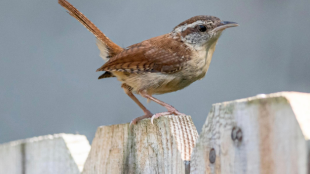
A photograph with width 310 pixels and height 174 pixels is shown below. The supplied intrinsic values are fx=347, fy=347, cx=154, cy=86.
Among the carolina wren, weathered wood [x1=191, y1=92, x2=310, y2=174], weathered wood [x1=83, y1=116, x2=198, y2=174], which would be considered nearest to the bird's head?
the carolina wren

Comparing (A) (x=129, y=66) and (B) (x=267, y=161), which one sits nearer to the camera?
(B) (x=267, y=161)

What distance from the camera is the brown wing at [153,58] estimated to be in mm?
2322

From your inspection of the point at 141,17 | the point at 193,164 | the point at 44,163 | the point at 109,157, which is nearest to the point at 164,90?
the point at 109,157

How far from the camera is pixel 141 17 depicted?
3.54 m

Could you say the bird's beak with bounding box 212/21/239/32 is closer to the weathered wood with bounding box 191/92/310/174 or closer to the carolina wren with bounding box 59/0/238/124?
the carolina wren with bounding box 59/0/238/124

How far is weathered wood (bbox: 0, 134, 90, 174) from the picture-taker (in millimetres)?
2029

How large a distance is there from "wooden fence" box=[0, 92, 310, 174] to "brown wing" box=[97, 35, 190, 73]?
60 cm

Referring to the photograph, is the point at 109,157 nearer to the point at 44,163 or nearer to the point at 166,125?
the point at 166,125

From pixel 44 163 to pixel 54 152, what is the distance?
12 centimetres

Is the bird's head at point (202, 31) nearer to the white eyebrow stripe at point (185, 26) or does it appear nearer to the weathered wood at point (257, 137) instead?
the white eyebrow stripe at point (185, 26)

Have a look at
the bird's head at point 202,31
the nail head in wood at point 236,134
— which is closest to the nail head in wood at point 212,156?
the nail head in wood at point 236,134

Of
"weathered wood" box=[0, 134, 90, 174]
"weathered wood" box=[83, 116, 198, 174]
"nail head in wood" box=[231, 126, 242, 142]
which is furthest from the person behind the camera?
"weathered wood" box=[0, 134, 90, 174]

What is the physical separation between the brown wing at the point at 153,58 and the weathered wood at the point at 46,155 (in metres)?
0.57

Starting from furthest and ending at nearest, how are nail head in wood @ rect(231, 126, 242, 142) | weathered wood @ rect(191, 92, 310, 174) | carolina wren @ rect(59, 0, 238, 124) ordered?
1. carolina wren @ rect(59, 0, 238, 124)
2. nail head in wood @ rect(231, 126, 242, 142)
3. weathered wood @ rect(191, 92, 310, 174)
